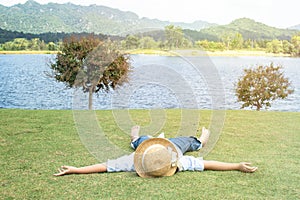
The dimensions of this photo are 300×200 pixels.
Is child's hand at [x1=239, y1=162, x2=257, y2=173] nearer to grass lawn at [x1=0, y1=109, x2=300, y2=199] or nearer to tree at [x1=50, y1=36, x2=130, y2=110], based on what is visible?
grass lawn at [x1=0, y1=109, x2=300, y2=199]

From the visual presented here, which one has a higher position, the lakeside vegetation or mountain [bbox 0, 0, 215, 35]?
mountain [bbox 0, 0, 215, 35]

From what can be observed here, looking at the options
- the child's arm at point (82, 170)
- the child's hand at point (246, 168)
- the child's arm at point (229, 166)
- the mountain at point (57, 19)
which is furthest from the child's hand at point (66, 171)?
the mountain at point (57, 19)

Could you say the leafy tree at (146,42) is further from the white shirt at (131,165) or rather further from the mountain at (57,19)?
the white shirt at (131,165)

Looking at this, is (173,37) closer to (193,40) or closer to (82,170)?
(193,40)

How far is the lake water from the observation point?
5.10 m

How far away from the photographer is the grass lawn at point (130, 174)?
2943 millimetres

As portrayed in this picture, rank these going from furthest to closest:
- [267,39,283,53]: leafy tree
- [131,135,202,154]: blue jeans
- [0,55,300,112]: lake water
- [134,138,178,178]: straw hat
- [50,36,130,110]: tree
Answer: [267,39,283,53]: leafy tree, [50,36,130,110]: tree, [0,55,300,112]: lake water, [131,135,202,154]: blue jeans, [134,138,178,178]: straw hat

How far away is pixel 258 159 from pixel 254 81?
31.6ft

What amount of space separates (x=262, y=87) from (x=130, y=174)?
10.6 meters

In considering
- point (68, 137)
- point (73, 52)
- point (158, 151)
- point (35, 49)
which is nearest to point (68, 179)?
point (158, 151)

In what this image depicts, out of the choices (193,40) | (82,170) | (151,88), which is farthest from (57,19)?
(82,170)

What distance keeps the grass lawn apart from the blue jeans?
0.11m

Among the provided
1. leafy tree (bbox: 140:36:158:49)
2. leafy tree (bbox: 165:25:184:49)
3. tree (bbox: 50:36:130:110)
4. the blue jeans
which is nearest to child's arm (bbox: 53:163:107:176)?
the blue jeans

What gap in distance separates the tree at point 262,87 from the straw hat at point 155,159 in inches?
412
